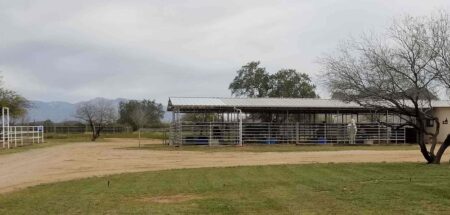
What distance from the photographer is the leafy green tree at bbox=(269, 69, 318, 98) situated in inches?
3031

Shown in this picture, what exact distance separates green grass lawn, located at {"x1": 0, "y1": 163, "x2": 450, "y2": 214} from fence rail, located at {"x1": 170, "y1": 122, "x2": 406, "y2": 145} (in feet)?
88.3

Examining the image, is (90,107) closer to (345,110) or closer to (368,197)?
(345,110)

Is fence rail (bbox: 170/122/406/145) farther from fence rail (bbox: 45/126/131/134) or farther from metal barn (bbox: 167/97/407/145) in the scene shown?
fence rail (bbox: 45/126/131/134)

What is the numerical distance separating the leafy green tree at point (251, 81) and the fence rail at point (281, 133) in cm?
2882

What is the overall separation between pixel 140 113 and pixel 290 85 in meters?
28.7

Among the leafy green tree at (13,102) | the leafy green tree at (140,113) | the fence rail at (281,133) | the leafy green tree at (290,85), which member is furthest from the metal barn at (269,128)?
the leafy green tree at (140,113)

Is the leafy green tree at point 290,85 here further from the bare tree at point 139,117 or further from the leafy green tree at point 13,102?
the leafy green tree at point 13,102

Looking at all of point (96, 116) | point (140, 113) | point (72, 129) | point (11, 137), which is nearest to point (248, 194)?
point (11, 137)

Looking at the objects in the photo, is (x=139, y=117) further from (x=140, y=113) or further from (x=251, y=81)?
(x=251, y=81)

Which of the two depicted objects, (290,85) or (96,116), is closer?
(96,116)

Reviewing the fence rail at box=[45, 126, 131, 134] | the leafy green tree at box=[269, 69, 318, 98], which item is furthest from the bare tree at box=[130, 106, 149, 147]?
the leafy green tree at box=[269, 69, 318, 98]

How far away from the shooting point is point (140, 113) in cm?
9494

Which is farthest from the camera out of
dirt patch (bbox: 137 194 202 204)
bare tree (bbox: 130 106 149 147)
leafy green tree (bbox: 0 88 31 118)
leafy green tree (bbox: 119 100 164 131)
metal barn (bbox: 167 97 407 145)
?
leafy green tree (bbox: 119 100 164 131)

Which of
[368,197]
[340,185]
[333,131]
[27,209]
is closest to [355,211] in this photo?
[368,197]
